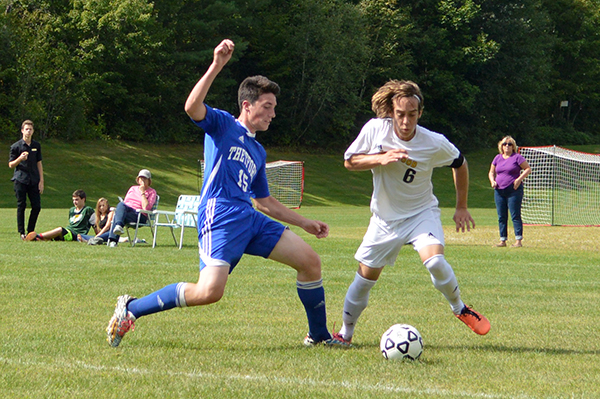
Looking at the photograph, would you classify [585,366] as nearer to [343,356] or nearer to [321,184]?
[343,356]

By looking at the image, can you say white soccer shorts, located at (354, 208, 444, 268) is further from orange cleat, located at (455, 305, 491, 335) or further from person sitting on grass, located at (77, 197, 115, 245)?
person sitting on grass, located at (77, 197, 115, 245)

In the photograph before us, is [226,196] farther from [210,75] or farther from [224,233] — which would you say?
[210,75]

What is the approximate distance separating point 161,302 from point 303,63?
4073cm

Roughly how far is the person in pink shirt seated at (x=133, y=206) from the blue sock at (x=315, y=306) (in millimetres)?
8082

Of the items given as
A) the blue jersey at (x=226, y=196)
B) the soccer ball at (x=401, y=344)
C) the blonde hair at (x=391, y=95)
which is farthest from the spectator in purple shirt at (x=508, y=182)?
the blue jersey at (x=226, y=196)

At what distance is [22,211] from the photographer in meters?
14.2

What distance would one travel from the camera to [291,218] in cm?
563

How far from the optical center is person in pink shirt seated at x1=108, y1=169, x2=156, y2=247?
1320cm

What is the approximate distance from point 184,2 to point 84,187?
15.2 meters

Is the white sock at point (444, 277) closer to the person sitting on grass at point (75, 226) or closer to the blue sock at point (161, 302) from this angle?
the blue sock at point (161, 302)

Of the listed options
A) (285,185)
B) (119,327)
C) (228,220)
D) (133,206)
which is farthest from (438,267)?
(285,185)

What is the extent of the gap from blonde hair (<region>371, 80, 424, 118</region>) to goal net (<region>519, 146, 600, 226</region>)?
17782 mm

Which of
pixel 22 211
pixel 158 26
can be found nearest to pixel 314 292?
pixel 22 211

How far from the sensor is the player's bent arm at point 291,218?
18.3 ft
